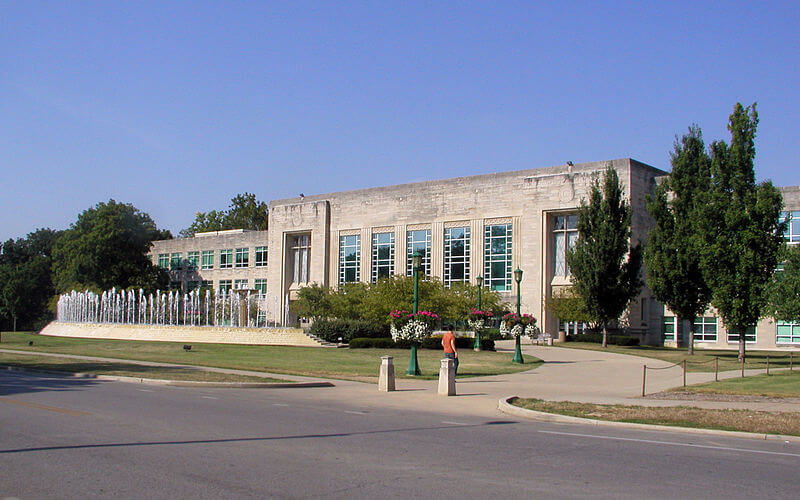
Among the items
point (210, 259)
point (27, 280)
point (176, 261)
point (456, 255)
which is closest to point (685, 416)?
point (456, 255)

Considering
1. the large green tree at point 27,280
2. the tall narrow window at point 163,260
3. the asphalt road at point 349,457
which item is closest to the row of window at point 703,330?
the asphalt road at point 349,457

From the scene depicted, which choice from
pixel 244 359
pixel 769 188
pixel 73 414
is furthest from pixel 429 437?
pixel 769 188

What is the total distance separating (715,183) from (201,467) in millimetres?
35386

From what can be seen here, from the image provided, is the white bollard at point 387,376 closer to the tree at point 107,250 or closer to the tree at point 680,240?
the tree at point 680,240

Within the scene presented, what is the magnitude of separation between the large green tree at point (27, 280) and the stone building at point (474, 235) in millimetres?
38104

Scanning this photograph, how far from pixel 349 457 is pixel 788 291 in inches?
1064

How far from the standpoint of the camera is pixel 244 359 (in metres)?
36.0

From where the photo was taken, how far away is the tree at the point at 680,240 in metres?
42.9

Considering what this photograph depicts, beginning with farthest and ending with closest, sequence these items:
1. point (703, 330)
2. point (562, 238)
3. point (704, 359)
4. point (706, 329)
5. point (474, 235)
Result: point (474, 235) < point (562, 238) < point (703, 330) < point (706, 329) < point (704, 359)

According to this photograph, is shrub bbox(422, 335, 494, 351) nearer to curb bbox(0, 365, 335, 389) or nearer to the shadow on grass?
curb bbox(0, 365, 335, 389)

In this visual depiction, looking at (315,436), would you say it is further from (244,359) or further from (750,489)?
(244,359)

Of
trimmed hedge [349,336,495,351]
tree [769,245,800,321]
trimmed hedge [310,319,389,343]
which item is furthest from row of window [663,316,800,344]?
tree [769,245,800,321]

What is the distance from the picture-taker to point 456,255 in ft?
219

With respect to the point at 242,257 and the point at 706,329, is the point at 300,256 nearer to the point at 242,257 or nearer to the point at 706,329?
the point at 242,257
